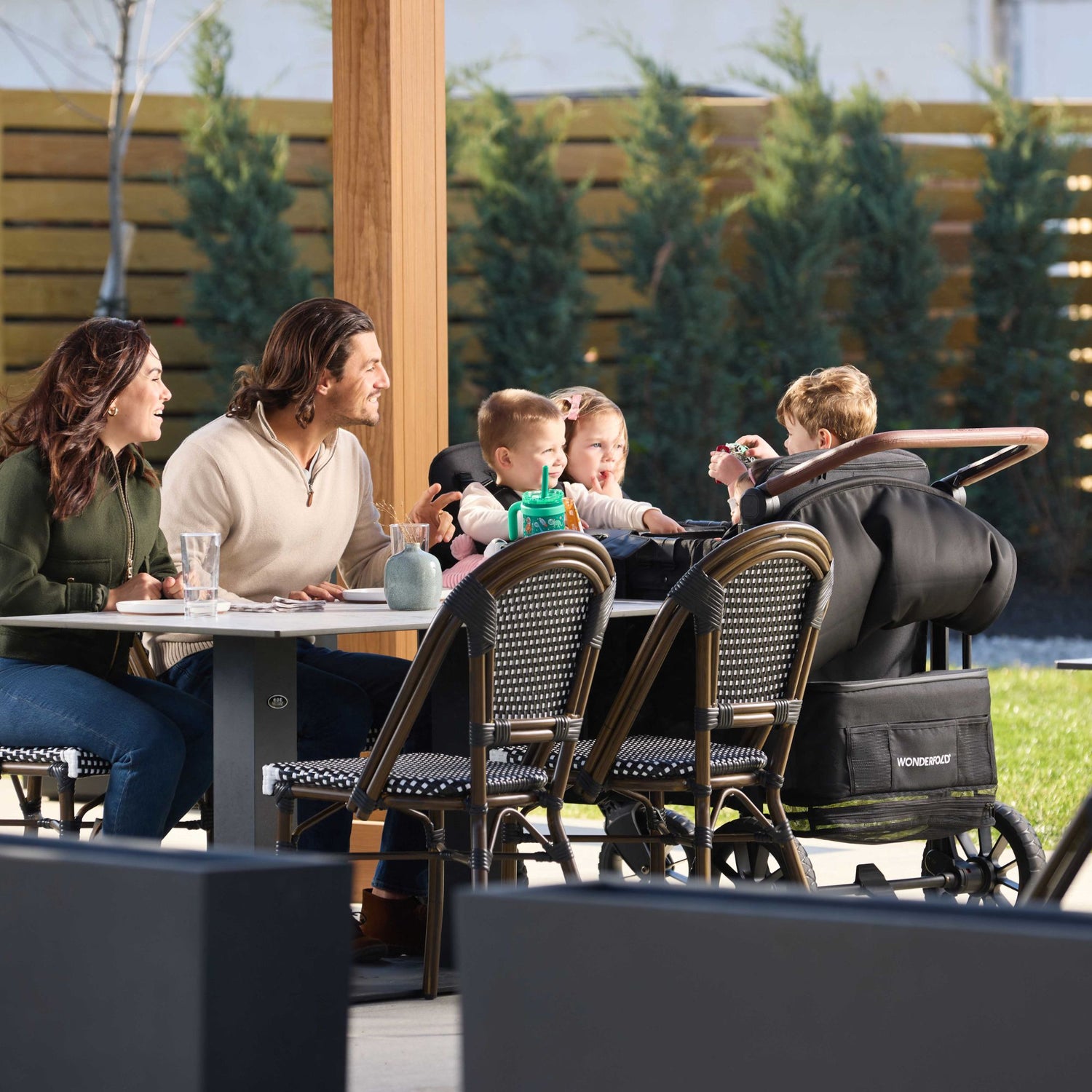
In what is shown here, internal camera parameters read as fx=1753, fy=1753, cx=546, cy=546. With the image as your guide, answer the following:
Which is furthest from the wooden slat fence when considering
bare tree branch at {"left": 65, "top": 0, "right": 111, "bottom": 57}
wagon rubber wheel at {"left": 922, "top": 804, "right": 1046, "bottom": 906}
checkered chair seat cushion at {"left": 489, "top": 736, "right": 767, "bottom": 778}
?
checkered chair seat cushion at {"left": 489, "top": 736, "right": 767, "bottom": 778}

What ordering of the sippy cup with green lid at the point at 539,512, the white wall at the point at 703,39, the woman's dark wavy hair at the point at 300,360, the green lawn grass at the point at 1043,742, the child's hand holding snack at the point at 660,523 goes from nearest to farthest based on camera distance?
1. the sippy cup with green lid at the point at 539,512
2. the woman's dark wavy hair at the point at 300,360
3. the child's hand holding snack at the point at 660,523
4. the green lawn grass at the point at 1043,742
5. the white wall at the point at 703,39

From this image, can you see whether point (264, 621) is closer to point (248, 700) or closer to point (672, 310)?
point (248, 700)

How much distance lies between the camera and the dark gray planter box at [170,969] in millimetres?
999

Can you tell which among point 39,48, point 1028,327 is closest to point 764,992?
point 1028,327

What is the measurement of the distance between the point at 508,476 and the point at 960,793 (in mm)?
1164

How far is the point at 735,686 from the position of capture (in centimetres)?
278

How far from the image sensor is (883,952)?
0.91 meters

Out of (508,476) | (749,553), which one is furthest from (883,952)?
(508,476)

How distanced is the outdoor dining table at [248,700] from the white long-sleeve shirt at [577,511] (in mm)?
784

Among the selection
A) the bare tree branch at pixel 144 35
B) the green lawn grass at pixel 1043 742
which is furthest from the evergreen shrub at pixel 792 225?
the bare tree branch at pixel 144 35

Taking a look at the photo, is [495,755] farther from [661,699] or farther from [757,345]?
[757,345]

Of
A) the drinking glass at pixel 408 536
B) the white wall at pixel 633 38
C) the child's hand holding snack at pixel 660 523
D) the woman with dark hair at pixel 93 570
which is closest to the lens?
the woman with dark hair at pixel 93 570

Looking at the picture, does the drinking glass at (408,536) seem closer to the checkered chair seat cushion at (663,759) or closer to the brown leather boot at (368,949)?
the checkered chair seat cushion at (663,759)

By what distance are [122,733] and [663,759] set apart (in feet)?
2.92
